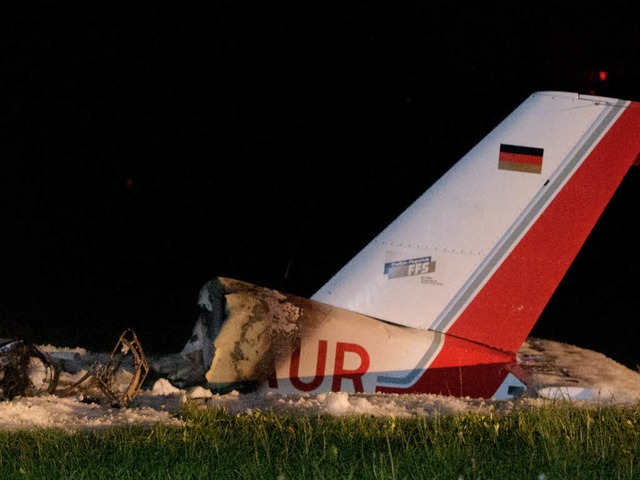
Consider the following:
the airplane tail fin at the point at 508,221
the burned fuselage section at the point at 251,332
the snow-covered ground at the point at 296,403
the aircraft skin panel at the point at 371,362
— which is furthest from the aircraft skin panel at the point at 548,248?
the burned fuselage section at the point at 251,332

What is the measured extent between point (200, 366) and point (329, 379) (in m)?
0.91

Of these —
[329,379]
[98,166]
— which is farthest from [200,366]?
[98,166]

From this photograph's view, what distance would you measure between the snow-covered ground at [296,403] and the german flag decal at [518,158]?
53.5 inches

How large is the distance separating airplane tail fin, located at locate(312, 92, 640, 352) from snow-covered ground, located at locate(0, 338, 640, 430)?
0.55 metres

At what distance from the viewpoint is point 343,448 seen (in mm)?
4355

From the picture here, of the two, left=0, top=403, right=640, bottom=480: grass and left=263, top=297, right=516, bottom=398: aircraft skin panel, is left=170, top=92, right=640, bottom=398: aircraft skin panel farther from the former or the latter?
left=0, top=403, right=640, bottom=480: grass

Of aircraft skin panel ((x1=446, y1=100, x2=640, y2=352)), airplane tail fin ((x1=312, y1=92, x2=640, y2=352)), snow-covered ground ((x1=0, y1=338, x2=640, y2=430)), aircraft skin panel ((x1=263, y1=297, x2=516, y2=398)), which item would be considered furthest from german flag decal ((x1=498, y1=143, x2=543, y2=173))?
snow-covered ground ((x1=0, y1=338, x2=640, y2=430))

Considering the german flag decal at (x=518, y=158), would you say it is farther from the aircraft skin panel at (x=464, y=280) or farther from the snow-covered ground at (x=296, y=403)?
the snow-covered ground at (x=296, y=403)

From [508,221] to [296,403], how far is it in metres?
1.78

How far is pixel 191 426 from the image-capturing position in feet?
15.3

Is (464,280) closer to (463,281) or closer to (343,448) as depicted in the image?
(463,281)

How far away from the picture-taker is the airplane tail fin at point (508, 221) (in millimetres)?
5902

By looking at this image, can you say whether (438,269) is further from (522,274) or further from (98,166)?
(98,166)

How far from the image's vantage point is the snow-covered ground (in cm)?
511
